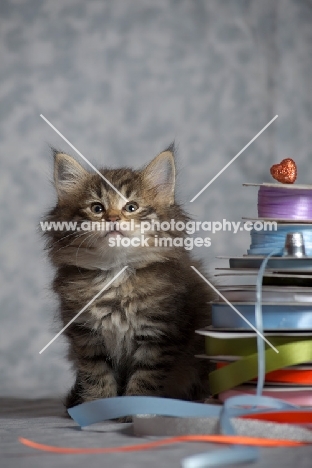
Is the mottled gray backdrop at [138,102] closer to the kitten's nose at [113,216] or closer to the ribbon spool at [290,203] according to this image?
the kitten's nose at [113,216]

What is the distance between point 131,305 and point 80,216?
0.28 metres

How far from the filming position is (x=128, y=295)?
2109 mm

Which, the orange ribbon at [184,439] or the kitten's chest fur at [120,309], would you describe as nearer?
the orange ribbon at [184,439]

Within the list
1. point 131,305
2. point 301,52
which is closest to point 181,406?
point 131,305

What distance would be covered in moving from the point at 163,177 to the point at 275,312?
23.9 inches

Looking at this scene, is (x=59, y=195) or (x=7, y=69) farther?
(x=7, y=69)

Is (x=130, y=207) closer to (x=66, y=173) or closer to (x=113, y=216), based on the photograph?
(x=113, y=216)

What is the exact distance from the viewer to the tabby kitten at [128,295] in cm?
210

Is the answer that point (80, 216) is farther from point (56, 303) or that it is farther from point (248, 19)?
point (248, 19)

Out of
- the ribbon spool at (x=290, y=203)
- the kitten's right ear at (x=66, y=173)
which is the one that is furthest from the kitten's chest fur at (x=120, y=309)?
the ribbon spool at (x=290, y=203)

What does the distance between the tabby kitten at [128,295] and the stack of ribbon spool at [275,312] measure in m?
0.21

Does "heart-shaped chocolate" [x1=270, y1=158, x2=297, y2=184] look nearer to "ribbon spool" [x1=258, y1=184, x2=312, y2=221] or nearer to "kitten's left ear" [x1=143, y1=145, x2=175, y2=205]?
"ribbon spool" [x1=258, y1=184, x2=312, y2=221]

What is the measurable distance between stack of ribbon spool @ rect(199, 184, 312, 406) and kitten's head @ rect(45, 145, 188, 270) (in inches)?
11.7

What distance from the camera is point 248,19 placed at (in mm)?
3303
